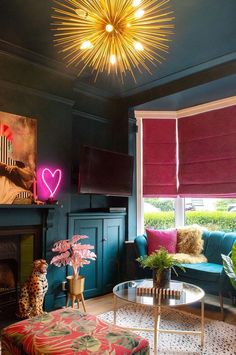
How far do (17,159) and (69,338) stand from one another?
198 cm

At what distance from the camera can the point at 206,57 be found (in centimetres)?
329

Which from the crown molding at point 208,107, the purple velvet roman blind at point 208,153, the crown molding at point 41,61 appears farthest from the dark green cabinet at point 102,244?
the crown molding at point 208,107

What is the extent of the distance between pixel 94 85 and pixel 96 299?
2.84 meters

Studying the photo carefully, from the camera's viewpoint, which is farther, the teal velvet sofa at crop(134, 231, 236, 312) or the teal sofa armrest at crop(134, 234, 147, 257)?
the teal sofa armrest at crop(134, 234, 147, 257)

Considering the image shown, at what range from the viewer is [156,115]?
186 inches

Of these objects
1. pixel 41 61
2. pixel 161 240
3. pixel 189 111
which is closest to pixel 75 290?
pixel 161 240

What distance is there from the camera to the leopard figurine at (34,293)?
9.77ft

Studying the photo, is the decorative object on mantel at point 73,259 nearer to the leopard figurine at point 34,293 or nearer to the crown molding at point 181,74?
the leopard figurine at point 34,293

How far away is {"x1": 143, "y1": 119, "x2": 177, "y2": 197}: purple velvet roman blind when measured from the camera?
15.3ft

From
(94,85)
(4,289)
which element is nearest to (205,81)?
(94,85)

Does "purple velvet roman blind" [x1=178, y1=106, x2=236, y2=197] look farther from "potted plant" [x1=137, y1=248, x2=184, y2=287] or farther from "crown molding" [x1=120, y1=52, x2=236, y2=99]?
"potted plant" [x1=137, y1=248, x2=184, y2=287]

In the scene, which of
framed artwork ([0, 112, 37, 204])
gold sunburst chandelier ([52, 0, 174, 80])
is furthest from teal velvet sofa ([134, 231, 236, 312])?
gold sunburst chandelier ([52, 0, 174, 80])

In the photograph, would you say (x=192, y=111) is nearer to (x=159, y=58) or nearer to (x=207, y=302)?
(x=159, y=58)

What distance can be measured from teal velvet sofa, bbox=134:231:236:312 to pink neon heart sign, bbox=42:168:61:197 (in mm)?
1346
